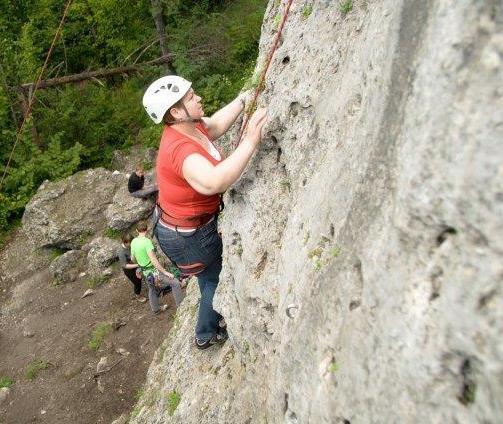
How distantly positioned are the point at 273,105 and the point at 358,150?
63.9 inches

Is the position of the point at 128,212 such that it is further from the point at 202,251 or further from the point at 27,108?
the point at 202,251

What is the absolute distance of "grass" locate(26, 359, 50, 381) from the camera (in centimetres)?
1148

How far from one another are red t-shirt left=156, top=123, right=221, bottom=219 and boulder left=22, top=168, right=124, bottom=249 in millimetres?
11417

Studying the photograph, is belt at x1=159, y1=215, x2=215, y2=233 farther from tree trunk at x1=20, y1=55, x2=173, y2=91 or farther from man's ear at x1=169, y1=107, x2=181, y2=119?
tree trunk at x1=20, y1=55, x2=173, y2=91

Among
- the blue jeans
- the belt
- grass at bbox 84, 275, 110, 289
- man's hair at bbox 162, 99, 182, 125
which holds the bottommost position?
grass at bbox 84, 275, 110, 289

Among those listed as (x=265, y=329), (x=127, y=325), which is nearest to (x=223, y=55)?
(x=127, y=325)

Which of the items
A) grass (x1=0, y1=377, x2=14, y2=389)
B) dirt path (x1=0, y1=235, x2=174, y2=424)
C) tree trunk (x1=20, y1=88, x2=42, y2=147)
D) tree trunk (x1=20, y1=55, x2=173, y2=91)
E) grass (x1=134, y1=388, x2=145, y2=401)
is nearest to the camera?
grass (x1=134, y1=388, x2=145, y2=401)

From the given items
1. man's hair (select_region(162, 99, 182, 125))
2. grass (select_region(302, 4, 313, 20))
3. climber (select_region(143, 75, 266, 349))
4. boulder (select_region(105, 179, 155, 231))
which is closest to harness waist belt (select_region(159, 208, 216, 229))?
climber (select_region(143, 75, 266, 349))

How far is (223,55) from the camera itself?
18.7 meters

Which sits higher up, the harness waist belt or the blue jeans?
the harness waist belt

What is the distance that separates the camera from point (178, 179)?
4348mm

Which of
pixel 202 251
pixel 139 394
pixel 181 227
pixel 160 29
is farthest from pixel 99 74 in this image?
pixel 181 227

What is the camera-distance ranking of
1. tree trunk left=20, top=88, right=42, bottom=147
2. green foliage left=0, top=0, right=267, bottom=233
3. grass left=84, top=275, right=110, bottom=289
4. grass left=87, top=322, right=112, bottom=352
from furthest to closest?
green foliage left=0, top=0, right=267, bottom=233 → tree trunk left=20, top=88, right=42, bottom=147 → grass left=84, top=275, right=110, bottom=289 → grass left=87, top=322, right=112, bottom=352

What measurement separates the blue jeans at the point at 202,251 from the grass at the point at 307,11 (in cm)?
212
